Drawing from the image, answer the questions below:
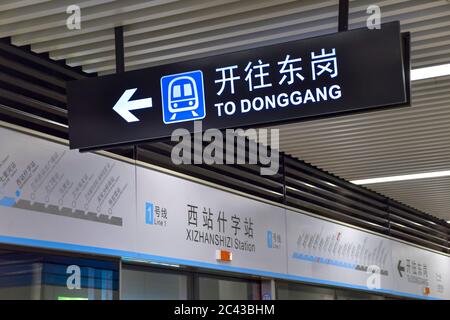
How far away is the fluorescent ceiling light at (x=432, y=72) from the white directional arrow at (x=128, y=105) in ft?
8.56

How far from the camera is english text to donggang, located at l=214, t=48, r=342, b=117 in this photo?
4.35 metres

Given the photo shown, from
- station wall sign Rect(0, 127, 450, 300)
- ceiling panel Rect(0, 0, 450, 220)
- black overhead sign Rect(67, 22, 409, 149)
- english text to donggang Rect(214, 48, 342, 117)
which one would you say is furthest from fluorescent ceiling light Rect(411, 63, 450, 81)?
station wall sign Rect(0, 127, 450, 300)

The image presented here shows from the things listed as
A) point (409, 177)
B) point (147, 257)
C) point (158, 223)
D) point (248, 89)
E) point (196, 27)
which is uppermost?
→ point (196, 27)

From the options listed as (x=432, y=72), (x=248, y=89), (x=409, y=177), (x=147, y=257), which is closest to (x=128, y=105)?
(x=248, y=89)

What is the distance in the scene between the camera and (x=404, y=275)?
11.5 metres

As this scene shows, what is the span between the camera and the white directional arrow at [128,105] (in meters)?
4.76

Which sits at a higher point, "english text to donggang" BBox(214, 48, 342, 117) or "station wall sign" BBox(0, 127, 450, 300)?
"english text to donggang" BBox(214, 48, 342, 117)

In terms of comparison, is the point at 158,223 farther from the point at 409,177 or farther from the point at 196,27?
the point at 409,177

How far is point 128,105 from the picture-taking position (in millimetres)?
4797

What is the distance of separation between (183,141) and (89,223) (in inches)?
71.0

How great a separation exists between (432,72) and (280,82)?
Result: 236cm

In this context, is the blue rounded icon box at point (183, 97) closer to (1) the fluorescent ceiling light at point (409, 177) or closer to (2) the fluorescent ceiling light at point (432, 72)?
(2) the fluorescent ceiling light at point (432, 72)

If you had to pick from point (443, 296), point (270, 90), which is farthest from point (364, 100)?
point (443, 296)

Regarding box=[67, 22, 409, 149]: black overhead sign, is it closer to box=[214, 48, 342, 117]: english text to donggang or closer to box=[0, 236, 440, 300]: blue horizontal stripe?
box=[214, 48, 342, 117]: english text to donggang
